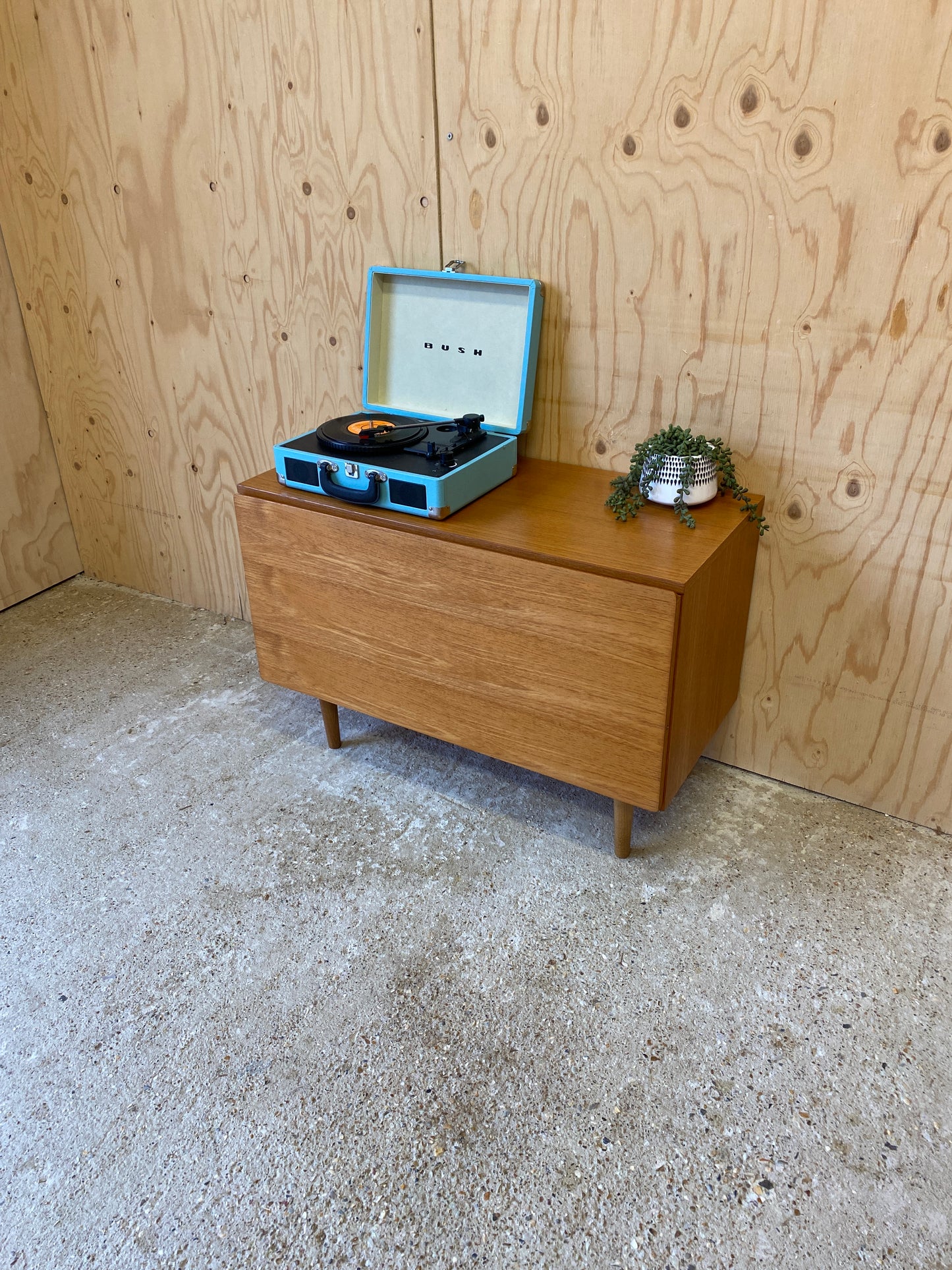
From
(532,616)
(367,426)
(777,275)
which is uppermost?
(777,275)

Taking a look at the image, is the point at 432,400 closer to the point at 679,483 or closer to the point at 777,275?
the point at 679,483

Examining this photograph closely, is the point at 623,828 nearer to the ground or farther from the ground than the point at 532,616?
nearer to the ground

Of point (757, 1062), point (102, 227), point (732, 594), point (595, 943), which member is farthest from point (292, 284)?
point (757, 1062)

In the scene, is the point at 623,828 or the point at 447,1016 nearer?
the point at 447,1016

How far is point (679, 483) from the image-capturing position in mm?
1535

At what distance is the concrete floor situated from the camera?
113 cm

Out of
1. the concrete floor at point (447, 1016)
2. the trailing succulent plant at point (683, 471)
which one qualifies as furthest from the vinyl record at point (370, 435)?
the concrete floor at point (447, 1016)

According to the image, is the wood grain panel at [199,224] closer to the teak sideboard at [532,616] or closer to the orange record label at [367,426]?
the orange record label at [367,426]

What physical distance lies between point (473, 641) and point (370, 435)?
1.38 ft

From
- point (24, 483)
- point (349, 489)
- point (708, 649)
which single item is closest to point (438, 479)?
point (349, 489)

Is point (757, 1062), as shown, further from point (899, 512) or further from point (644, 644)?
point (899, 512)

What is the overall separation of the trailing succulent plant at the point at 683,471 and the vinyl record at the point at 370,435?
387 mm

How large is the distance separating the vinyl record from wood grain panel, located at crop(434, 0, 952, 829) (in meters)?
0.29

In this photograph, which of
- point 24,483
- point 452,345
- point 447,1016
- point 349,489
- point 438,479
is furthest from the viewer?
point 24,483
